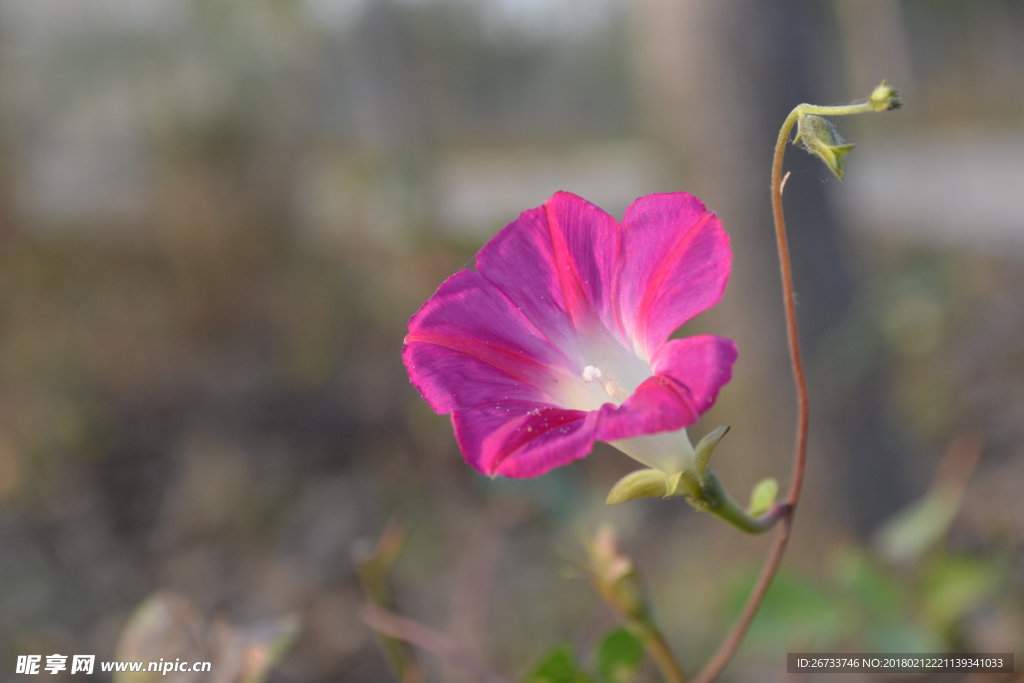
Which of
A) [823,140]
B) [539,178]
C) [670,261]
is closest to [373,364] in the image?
[670,261]

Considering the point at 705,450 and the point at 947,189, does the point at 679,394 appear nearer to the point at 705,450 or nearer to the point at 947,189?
the point at 705,450

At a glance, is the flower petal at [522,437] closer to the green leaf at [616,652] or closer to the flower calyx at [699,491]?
the flower calyx at [699,491]

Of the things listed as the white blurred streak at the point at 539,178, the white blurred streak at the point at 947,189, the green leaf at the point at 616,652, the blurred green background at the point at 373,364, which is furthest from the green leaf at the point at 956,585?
the white blurred streak at the point at 539,178

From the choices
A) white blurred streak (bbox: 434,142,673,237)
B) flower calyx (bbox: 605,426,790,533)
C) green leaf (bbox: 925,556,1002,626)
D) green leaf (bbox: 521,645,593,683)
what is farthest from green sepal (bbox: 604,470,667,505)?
white blurred streak (bbox: 434,142,673,237)

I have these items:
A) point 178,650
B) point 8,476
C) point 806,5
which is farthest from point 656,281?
point 8,476

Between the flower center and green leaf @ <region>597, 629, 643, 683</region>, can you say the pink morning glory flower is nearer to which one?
the flower center

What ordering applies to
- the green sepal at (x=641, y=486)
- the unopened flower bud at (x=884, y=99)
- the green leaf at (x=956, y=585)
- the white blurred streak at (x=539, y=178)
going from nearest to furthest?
the unopened flower bud at (x=884, y=99)
the green sepal at (x=641, y=486)
the green leaf at (x=956, y=585)
the white blurred streak at (x=539, y=178)

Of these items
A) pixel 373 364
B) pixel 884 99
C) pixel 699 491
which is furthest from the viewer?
pixel 373 364
